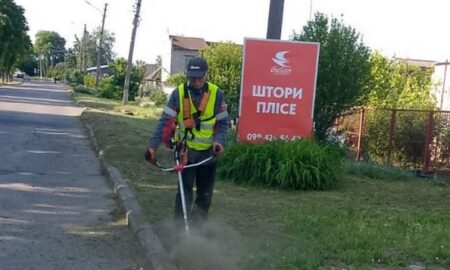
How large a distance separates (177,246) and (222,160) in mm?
5560

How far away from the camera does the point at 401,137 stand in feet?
50.5

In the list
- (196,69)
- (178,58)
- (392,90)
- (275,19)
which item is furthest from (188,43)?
(196,69)

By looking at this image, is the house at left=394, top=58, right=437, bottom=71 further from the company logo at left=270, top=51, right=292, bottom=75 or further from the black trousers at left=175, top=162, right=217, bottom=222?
the black trousers at left=175, top=162, right=217, bottom=222

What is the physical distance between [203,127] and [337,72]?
848 centimetres

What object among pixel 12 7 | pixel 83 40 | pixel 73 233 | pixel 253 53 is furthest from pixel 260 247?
pixel 83 40

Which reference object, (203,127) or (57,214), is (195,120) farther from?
(57,214)

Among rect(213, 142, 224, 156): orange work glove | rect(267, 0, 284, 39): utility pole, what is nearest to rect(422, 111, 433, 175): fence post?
rect(267, 0, 284, 39): utility pole

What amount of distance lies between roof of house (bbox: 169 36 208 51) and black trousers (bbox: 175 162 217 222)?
77648mm

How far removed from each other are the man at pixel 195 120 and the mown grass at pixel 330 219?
1.08m

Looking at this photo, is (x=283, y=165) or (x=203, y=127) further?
(x=283, y=165)

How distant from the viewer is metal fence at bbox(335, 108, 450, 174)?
14734 mm

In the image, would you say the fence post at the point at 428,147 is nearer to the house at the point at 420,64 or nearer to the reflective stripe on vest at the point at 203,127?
the reflective stripe on vest at the point at 203,127

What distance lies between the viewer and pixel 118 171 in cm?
1180

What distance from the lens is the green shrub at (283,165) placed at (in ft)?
35.7
